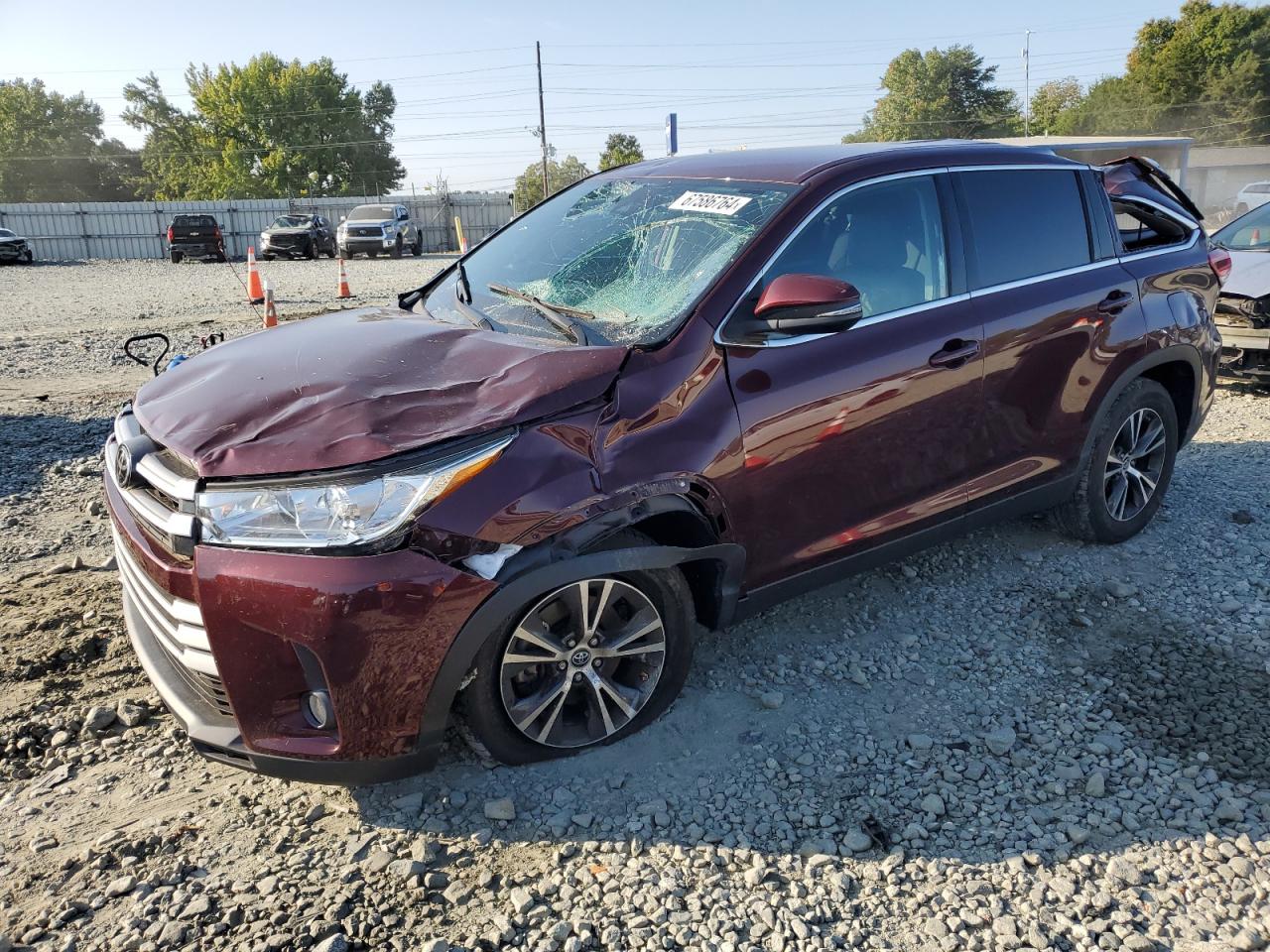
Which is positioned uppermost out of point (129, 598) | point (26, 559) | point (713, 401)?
point (713, 401)

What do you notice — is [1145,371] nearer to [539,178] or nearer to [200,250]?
[200,250]

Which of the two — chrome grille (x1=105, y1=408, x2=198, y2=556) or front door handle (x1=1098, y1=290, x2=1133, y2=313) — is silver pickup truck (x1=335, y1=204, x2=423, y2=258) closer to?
front door handle (x1=1098, y1=290, x2=1133, y2=313)

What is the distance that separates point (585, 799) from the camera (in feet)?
9.87

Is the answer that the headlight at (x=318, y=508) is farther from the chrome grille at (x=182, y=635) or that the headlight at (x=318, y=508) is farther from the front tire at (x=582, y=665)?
the front tire at (x=582, y=665)

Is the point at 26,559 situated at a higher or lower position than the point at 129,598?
lower

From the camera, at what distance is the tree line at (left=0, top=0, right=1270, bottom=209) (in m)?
70.4

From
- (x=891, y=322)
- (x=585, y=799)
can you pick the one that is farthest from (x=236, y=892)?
(x=891, y=322)

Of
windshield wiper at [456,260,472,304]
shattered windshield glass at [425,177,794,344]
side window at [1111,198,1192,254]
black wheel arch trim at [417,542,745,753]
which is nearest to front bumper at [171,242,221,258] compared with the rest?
windshield wiper at [456,260,472,304]

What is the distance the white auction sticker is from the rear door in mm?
1011

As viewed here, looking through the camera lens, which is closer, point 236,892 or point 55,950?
point 55,950

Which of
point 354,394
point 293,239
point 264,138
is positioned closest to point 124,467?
point 354,394

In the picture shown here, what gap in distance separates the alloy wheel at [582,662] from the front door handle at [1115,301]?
2649 mm

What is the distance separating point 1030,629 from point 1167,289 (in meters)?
1.91

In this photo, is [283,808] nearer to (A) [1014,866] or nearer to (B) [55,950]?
(B) [55,950]
